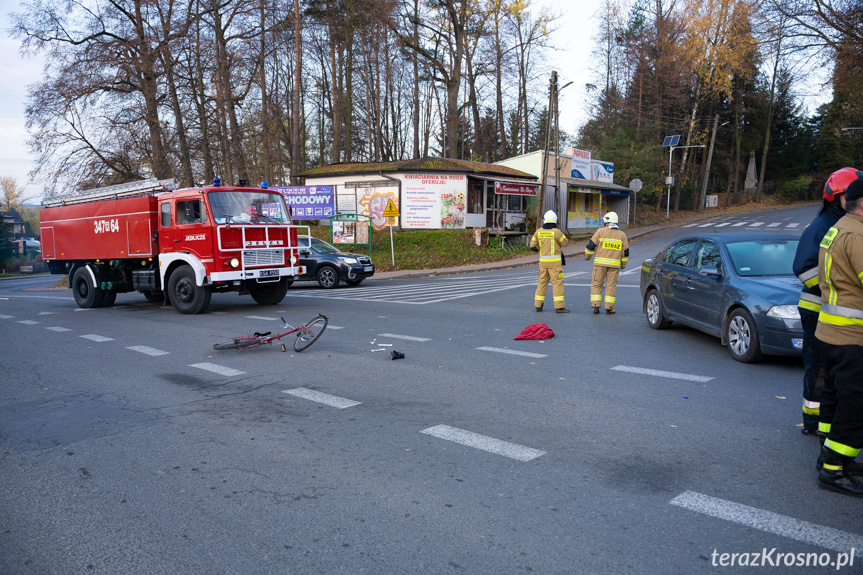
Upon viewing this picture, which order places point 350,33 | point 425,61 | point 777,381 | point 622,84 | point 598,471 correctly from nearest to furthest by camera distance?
point 598,471 < point 777,381 < point 350,33 < point 425,61 < point 622,84

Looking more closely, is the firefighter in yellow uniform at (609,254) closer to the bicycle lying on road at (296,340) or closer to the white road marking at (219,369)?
the bicycle lying on road at (296,340)

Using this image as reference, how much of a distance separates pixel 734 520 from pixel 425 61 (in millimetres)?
39331

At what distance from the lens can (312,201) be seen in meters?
28.7

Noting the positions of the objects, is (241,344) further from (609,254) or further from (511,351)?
(609,254)

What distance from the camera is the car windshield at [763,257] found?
7.92 metres

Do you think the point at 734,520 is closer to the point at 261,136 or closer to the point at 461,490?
the point at 461,490

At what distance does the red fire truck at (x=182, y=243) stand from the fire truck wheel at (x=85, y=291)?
23 millimetres

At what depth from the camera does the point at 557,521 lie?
3465 millimetres

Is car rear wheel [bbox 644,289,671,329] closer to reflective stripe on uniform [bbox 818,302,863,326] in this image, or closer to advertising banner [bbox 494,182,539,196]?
reflective stripe on uniform [bbox 818,302,863,326]

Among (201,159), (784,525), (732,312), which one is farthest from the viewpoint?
(201,159)

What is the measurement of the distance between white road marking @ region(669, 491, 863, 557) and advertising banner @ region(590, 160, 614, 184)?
40.9 metres

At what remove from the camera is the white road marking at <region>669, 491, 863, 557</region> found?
318 centimetres

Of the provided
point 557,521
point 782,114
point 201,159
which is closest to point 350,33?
point 201,159

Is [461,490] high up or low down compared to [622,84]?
down
